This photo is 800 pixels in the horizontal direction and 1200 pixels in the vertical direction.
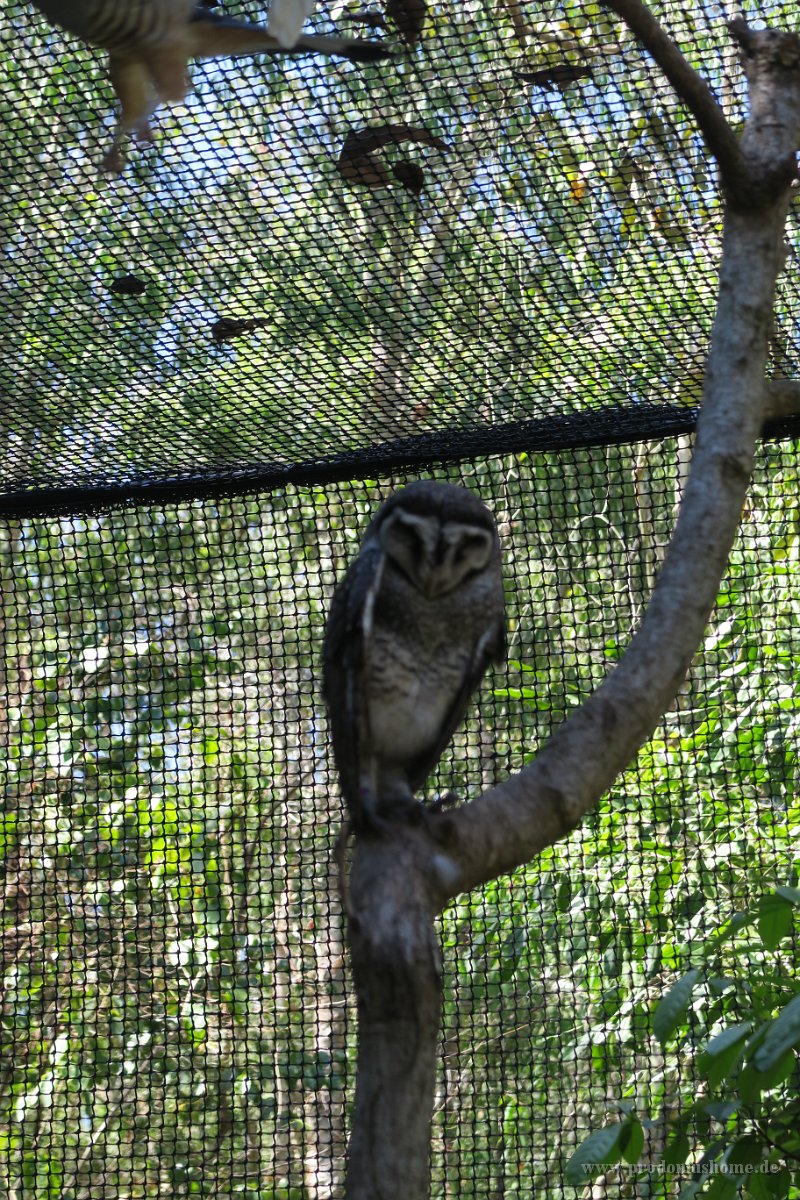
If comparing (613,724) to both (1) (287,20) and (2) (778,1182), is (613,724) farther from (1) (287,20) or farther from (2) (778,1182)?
(1) (287,20)

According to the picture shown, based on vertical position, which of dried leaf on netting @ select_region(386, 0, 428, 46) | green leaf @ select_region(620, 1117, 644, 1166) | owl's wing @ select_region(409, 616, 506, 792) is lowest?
green leaf @ select_region(620, 1117, 644, 1166)

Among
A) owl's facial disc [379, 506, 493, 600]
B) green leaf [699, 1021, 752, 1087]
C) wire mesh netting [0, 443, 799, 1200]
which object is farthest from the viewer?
wire mesh netting [0, 443, 799, 1200]

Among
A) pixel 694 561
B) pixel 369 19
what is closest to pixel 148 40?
pixel 369 19

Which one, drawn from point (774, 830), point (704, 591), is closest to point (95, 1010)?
point (774, 830)

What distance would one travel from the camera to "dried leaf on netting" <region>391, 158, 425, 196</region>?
225cm

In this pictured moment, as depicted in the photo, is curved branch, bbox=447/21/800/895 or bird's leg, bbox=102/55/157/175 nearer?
bird's leg, bbox=102/55/157/175

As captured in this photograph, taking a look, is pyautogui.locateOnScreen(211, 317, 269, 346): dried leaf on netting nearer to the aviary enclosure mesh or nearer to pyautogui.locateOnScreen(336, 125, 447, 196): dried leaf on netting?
the aviary enclosure mesh

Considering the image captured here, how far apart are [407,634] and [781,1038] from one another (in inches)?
46.9

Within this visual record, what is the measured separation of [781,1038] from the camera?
1347 mm

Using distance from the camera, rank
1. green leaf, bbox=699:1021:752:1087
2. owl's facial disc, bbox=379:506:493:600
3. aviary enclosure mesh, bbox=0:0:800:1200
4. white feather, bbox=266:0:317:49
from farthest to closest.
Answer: owl's facial disc, bbox=379:506:493:600 < aviary enclosure mesh, bbox=0:0:800:1200 < green leaf, bbox=699:1021:752:1087 < white feather, bbox=266:0:317:49

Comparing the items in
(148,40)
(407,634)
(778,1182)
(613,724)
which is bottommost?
(778,1182)

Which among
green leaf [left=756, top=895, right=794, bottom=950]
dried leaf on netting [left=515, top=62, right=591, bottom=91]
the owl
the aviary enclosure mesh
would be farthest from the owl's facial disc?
green leaf [left=756, top=895, right=794, bottom=950]

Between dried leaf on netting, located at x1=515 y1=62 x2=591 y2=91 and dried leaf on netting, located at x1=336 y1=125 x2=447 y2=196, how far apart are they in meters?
0.20

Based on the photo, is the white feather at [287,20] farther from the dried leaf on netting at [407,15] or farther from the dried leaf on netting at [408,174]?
the dried leaf on netting at [408,174]
